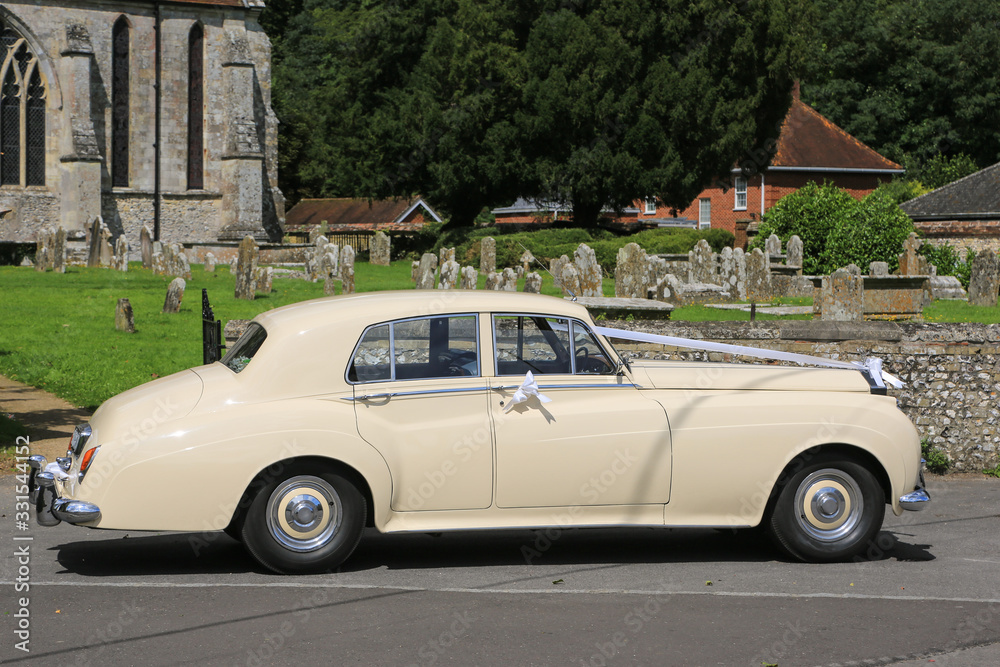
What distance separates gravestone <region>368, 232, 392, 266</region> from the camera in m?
39.2

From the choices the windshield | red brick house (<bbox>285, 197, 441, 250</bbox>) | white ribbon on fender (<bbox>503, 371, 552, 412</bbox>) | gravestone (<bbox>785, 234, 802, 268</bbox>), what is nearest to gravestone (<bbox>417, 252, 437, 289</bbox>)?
gravestone (<bbox>785, 234, 802, 268</bbox>)

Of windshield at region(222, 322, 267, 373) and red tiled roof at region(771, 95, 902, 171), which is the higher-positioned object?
red tiled roof at region(771, 95, 902, 171)

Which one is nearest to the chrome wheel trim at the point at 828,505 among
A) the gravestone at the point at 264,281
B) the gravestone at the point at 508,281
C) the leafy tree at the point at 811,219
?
the gravestone at the point at 508,281

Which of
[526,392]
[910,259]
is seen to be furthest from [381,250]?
[526,392]

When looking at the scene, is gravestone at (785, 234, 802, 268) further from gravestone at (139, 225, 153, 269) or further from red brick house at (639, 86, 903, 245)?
red brick house at (639, 86, 903, 245)

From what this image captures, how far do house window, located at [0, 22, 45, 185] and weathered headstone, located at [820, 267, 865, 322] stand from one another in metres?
33.1

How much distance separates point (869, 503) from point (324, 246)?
23751 millimetres

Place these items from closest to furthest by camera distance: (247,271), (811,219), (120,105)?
1. (247,271)
2. (811,219)
3. (120,105)

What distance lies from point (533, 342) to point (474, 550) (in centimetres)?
150

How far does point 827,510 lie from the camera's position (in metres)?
6.41

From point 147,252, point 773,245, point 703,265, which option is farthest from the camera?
point 147,252

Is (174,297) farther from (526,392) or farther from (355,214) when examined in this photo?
(355,214)

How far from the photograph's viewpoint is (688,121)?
116 ft

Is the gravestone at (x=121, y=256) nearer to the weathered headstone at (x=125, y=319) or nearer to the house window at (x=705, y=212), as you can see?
the weathered headstone at (x=125, y=319)
